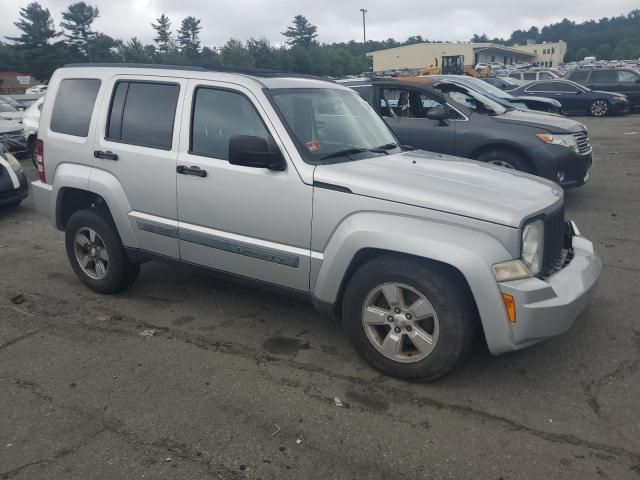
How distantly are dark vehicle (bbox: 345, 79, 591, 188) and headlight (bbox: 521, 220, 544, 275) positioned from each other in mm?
4250

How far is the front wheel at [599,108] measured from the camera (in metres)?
20.1

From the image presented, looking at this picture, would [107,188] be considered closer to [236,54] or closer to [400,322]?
[400,322]

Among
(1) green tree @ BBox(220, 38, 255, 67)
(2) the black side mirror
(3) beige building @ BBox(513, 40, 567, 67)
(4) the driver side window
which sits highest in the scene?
(3) beige building @ BBox(513, 40, 567, 67)

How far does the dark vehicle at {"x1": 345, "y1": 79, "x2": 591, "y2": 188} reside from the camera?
7.53 meters

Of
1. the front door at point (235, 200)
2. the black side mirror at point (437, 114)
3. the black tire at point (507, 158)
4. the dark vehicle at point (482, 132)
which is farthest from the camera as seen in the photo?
the black tire at point (507, 158)

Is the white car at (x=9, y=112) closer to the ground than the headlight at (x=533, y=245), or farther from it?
farther from it

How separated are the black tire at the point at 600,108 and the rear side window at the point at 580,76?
96.3 inches

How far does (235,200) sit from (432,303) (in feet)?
5.14

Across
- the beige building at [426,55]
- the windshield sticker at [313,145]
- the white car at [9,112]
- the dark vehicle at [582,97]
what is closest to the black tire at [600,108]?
the dark vehicle at [582,97]

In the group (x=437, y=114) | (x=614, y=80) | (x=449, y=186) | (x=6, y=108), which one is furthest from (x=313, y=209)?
(x=614, y=80)

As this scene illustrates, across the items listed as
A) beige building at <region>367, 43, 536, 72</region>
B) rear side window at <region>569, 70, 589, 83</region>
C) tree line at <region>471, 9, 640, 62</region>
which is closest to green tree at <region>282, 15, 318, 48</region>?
beige building at <region>367, 43, 536, 72</region>

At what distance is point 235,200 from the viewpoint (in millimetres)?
3957

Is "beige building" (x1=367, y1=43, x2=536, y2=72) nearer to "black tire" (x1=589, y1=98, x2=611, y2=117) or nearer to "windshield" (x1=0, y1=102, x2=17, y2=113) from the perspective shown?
"black tire" (x1=589, y1=98, x2=611, y2=117)

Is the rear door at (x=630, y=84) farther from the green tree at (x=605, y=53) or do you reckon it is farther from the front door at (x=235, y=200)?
the green tree at (x=605, y=53)
